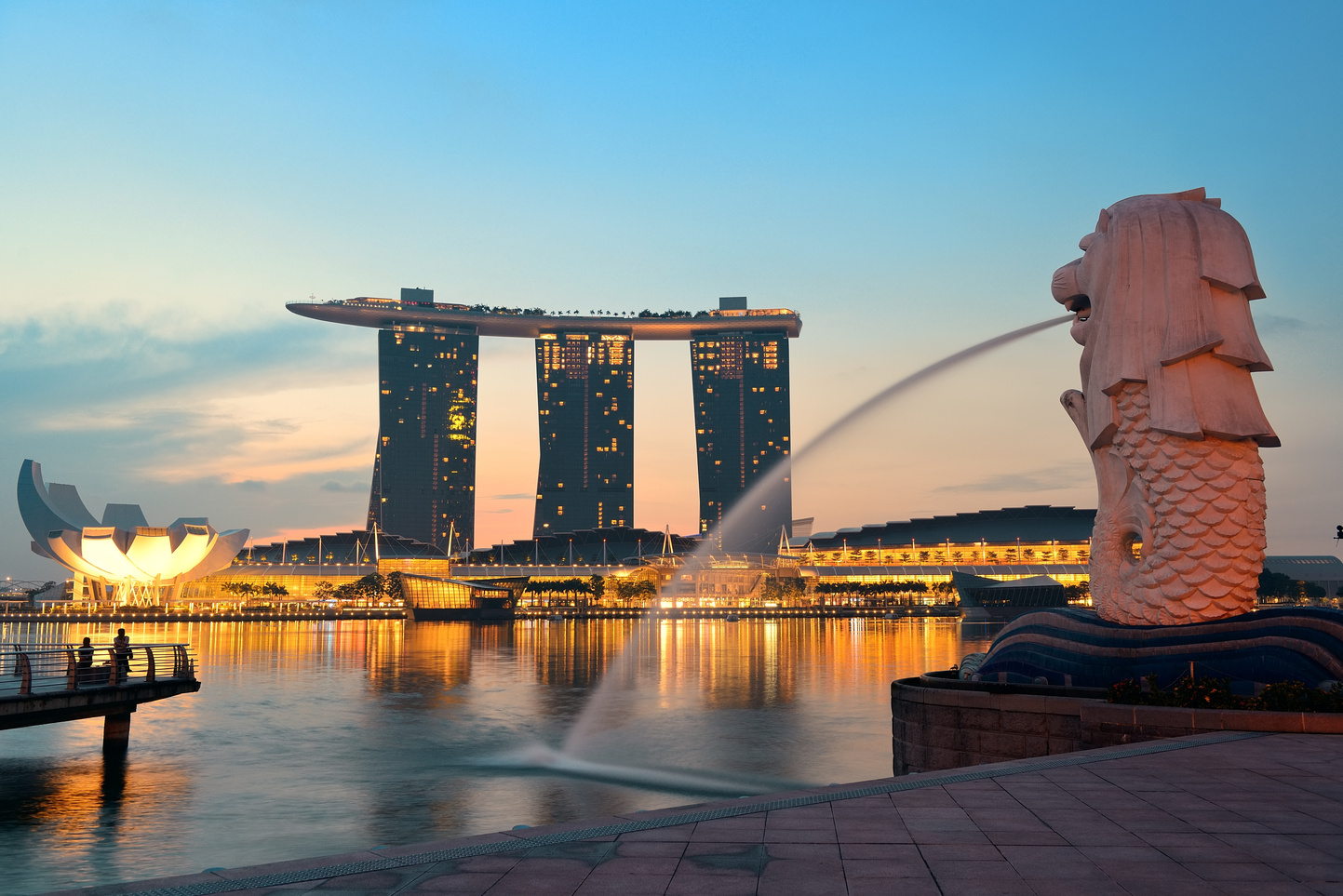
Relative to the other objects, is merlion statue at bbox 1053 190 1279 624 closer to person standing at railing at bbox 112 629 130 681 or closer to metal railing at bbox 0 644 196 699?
metal railing at bbox 0 644 196 699

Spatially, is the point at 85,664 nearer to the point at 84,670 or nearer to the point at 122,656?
the point at 84,670

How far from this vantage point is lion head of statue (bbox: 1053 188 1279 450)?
2356 centimetres

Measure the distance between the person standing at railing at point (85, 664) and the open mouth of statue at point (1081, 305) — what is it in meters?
28.0

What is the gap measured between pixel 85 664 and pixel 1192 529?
2905 cm

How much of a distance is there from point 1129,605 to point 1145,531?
1775 mm

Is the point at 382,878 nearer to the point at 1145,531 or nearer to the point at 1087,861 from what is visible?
the point at 1087,861

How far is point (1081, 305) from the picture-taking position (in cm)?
2748

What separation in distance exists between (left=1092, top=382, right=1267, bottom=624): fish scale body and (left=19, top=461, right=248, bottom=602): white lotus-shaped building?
482 feet

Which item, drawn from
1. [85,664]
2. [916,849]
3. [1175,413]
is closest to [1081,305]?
[1175,413]

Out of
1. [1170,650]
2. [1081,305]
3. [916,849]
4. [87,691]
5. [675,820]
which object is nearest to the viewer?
[916,849]

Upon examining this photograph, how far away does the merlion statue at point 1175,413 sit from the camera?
2306cm

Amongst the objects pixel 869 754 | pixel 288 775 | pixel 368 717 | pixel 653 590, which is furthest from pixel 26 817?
pixel 653 590

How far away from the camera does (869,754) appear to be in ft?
102

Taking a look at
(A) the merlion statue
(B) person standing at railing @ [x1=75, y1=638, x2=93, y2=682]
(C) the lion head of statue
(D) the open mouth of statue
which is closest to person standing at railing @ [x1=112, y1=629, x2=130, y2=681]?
(B) person standing at railing @ [x1=75, y1=638, x2=93, y2=682]
